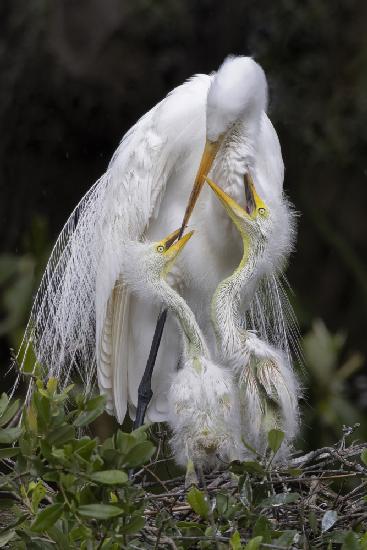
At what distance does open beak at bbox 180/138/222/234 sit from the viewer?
8.30 feet

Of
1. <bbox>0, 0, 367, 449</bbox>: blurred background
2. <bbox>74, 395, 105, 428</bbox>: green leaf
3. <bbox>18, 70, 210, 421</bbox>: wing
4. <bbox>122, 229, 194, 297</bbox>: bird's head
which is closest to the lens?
<bbox>74, 395, 105, 428</bbox>: green leaf

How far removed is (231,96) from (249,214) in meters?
0.27

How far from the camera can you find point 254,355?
2236 mm

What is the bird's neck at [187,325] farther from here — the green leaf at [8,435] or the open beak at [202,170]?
the green leaf at [8,435]

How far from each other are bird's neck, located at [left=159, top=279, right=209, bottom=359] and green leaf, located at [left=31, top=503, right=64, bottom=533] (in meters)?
0.75

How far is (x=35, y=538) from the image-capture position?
5.56 ft

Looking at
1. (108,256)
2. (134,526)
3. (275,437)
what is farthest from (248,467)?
(108,256)

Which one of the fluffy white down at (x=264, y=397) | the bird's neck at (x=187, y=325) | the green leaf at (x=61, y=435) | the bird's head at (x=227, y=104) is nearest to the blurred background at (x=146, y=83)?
the bird's head at (x=227, y=104)

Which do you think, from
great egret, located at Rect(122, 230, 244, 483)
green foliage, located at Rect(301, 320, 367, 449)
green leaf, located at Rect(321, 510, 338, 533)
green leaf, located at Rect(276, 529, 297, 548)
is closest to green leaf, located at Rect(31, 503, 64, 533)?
green leaf, located at Rect(276, 529, 297, 548)

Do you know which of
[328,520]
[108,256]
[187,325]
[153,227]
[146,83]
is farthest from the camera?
[146,83]

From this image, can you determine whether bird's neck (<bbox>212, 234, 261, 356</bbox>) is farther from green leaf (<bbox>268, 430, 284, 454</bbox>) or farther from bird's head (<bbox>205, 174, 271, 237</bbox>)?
green leaf (<bbox>268, 430, 284, 454</bbox>)

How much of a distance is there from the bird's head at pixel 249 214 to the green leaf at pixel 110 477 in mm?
979

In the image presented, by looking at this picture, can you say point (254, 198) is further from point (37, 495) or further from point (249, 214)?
point (37, 495)

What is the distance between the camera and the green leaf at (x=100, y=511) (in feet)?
4.98
